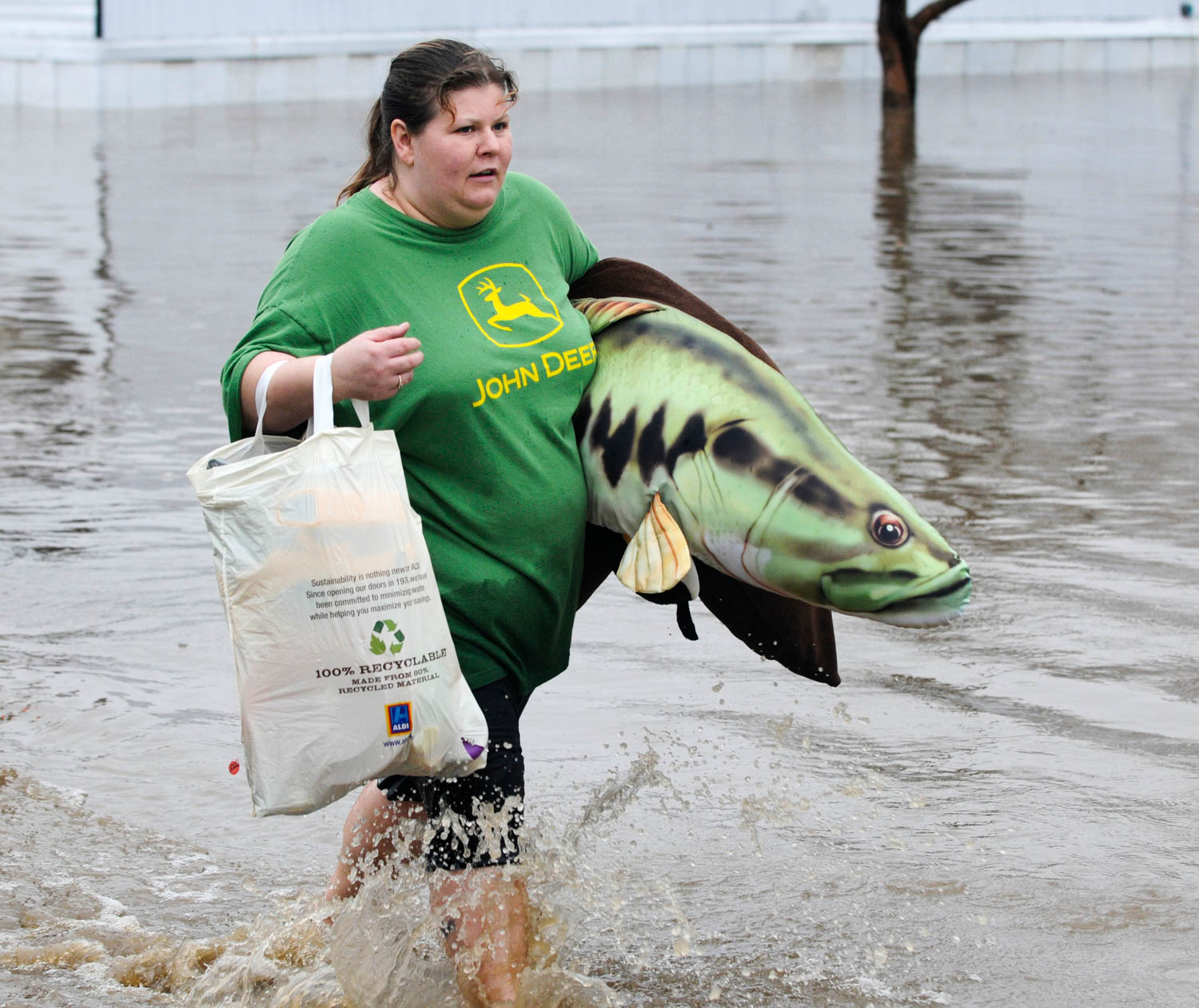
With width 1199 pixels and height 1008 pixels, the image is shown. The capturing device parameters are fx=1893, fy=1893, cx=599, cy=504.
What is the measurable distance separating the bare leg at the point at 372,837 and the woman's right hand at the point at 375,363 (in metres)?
0.83

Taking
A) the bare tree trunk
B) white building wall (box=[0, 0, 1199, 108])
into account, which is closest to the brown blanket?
the bare tree trunk

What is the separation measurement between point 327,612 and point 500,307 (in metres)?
0.62

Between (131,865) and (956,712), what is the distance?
6.99 ft

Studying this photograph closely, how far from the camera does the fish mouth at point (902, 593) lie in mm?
3082

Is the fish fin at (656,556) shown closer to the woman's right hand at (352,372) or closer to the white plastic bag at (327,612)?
the white plastic bag at (327,612)

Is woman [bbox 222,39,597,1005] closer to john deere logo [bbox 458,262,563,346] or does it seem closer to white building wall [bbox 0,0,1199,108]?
john deere logo [bbox 458,262,563,346]

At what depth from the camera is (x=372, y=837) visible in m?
3.39

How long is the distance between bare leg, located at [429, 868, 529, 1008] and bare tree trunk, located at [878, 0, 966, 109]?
24045 millimetres

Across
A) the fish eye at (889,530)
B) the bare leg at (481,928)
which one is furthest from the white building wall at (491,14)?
the fish eye at (889,530)

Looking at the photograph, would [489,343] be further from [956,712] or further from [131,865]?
[956,712]

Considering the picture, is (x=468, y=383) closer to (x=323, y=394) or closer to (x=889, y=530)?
(x=323, y=394)

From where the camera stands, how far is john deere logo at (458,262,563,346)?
3.11m

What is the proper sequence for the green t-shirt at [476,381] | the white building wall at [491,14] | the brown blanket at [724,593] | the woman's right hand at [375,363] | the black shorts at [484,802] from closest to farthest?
the woman's right hand at [375,363] → the green t-shirt at [476,381] → the black shorts at [484,802] → the brown blanket at [724,593] → the white building wall at [491,14]

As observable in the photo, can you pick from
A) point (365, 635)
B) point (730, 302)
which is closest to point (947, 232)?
point (730, 302)
